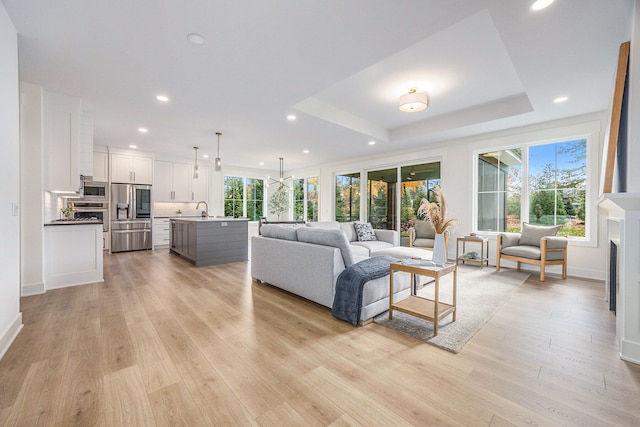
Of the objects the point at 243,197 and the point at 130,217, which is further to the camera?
the point at 243,197

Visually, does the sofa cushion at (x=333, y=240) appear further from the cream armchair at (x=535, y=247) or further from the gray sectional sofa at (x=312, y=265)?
the cream armchair at (x=535, y=247)

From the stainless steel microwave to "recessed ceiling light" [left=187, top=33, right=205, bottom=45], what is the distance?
18.5 feet

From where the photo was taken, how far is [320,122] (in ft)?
15.3

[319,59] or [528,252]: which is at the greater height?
[319,59]

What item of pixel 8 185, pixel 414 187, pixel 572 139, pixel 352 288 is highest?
pixel 572 139

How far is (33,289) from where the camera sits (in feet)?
11.0

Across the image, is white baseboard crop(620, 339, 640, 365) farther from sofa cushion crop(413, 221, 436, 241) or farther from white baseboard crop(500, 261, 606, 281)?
sofa cushion crop(413, 221, 436, 241)

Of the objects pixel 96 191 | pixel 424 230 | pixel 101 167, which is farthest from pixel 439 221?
pixel 101 167

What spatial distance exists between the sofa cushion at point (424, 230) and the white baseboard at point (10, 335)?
591cm

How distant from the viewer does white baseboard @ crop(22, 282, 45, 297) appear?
3.31m

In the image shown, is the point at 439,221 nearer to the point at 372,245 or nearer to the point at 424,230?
the point at 372,245

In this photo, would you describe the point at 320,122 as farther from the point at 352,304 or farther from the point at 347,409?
the point at 347,409

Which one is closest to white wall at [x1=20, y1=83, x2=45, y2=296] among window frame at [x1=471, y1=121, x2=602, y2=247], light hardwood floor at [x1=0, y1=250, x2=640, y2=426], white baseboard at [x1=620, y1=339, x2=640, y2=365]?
light hardwood floor at [x1=0, y1=250, x2=640, y2=426]

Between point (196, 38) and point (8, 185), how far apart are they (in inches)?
80.1
